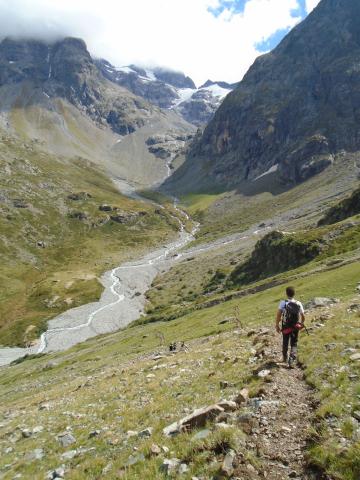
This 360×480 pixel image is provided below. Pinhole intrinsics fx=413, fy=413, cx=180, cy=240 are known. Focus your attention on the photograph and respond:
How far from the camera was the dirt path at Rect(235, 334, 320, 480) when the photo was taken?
34.3ft

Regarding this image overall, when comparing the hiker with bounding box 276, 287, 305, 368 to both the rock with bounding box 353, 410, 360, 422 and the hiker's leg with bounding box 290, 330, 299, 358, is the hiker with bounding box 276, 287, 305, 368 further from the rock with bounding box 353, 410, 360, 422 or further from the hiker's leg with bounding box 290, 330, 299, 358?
the rock with bounding box 353, 410, 360, 422

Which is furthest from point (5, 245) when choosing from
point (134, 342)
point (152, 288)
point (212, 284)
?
point (134, 342)

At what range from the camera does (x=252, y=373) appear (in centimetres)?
1761

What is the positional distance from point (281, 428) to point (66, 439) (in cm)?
944

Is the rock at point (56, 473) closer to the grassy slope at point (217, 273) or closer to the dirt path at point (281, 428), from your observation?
the dirt path at point (281, 428)

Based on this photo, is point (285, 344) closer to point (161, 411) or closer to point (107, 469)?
point (161, 411)

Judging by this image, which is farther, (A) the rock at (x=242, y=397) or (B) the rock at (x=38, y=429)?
(B) the rock at (x=38, y=429)

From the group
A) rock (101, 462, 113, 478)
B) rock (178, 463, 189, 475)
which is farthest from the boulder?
rock (101, 462, 113, 478)

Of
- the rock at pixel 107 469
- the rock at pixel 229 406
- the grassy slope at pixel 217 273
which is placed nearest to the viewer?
the rock at pixel 107 469

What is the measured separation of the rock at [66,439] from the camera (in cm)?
1673

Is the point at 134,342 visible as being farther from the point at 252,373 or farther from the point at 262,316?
the point at 252,373

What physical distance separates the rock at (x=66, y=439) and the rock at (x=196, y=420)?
16.7 ft

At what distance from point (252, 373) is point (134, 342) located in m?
42.5

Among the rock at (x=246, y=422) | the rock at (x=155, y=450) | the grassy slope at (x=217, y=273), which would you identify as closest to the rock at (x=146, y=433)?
the rock at (x=155, y=450)
